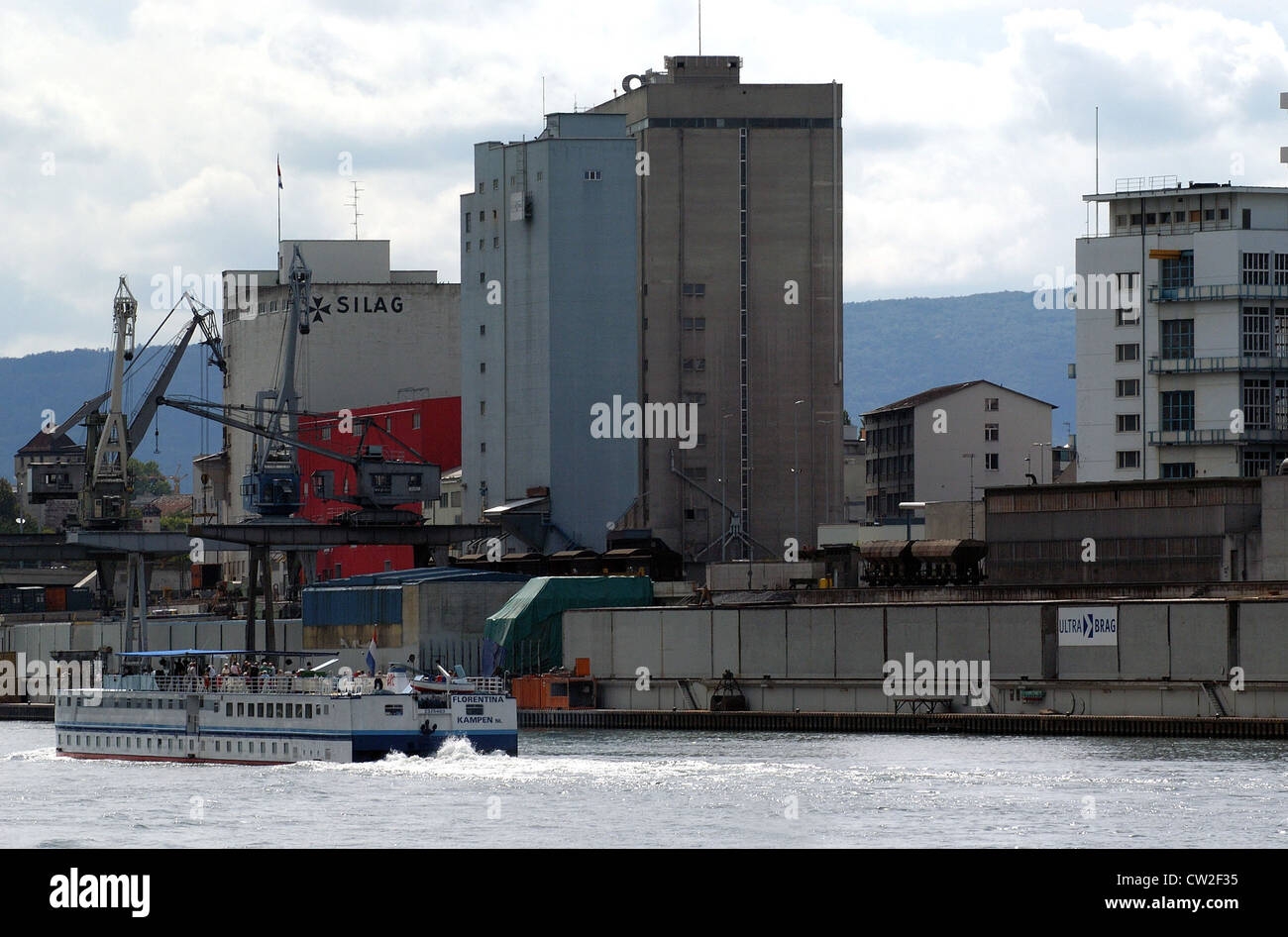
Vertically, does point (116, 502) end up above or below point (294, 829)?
above

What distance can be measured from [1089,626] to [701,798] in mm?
35765

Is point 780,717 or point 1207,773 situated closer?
point 1207,773

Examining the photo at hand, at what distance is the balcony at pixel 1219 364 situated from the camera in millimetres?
144375

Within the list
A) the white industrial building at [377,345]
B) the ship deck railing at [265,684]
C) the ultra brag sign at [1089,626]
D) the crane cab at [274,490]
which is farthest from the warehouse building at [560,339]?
the ultra brag sign at [1089,626]

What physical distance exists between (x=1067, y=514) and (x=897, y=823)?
5484 cm

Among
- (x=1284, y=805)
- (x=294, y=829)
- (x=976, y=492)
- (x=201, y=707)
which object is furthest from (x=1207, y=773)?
(x=976, y=492)

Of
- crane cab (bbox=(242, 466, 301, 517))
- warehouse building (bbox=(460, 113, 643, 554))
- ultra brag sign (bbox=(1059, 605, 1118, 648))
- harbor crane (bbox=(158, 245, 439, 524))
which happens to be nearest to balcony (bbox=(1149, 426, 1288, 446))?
warehouse building (bbox=(460, 113, 643, 554))

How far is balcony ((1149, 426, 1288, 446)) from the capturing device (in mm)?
144375

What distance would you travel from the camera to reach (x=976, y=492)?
184m

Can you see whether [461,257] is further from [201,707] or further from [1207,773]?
[1207,773]

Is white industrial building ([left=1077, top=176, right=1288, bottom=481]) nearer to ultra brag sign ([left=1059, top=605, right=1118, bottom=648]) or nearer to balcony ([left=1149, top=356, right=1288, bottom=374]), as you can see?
balcony ([left=1149, top=356, right=1288, bottom=374])
